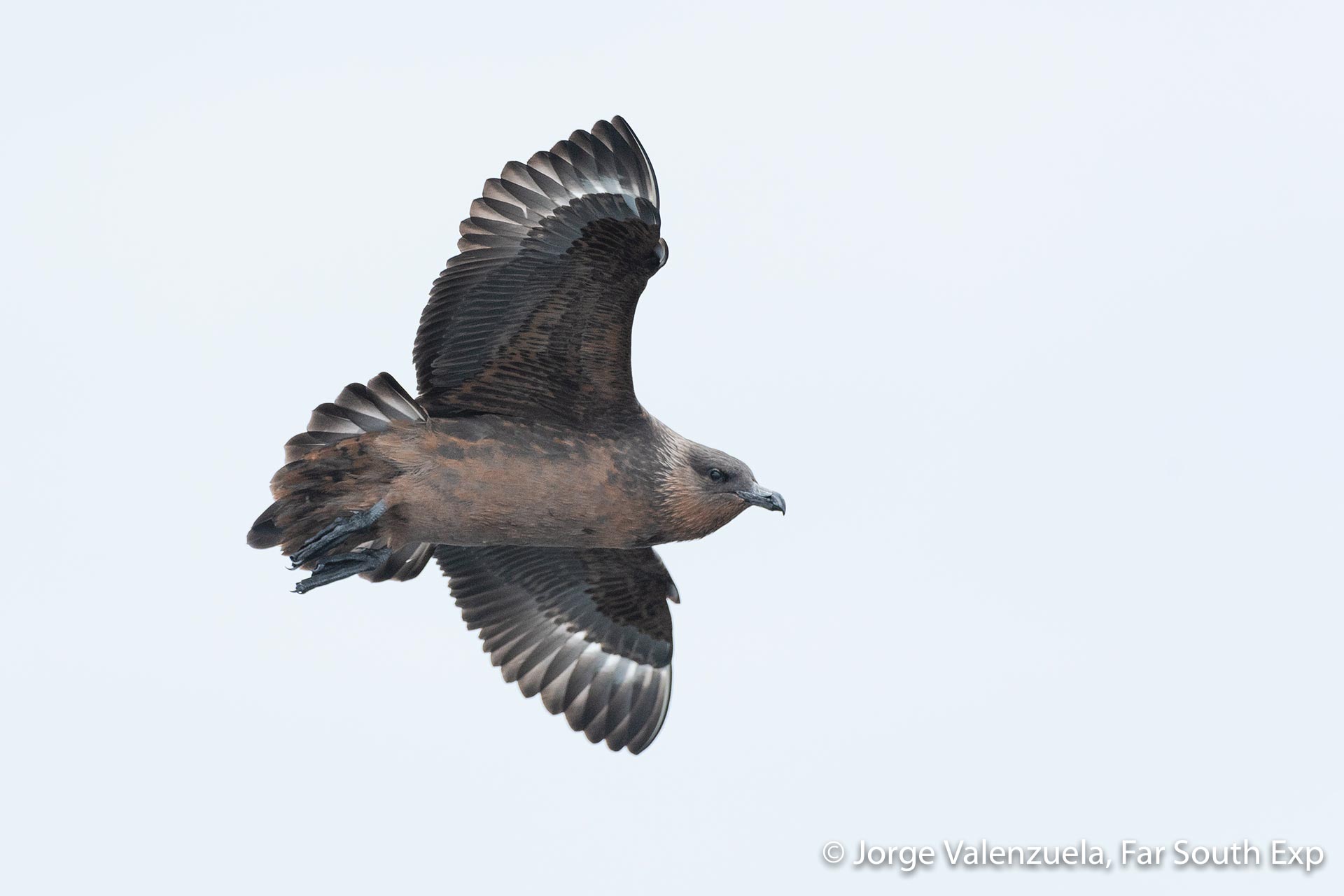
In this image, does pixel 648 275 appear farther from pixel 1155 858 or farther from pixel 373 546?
pixel 1155 858

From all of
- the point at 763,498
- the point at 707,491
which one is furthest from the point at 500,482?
the point at 763,498

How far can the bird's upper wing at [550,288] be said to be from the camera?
9.31 meters

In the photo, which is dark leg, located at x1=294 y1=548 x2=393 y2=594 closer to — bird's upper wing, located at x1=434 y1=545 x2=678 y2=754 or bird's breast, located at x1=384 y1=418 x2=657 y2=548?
bird's breast, located at x1=384 y1=418 x2=657 y2=548

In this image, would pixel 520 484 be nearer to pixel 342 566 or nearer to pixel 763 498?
pixel 342 566

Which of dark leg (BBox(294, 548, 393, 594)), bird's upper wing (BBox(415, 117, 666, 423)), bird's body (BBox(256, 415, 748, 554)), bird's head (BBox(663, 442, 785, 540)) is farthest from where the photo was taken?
bird's head (BBox(663, 442, 785, 540))

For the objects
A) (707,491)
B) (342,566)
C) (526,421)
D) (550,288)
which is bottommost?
(342,566)

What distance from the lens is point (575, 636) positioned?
1102cm

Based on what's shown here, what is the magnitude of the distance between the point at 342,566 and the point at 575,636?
1796 mm

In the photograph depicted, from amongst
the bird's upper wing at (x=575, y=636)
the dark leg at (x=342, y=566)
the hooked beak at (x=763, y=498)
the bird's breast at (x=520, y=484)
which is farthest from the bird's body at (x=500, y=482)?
the bird's upper wing at (x=575, y=636)

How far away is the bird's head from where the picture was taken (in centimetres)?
981

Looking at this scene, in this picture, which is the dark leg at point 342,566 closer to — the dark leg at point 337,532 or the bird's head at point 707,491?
the dark leg at point 337,532

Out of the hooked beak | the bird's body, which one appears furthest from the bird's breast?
the hooked beak

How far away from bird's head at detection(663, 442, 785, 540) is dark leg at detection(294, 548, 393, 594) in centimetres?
142

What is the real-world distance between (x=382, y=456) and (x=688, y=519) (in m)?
1.52
